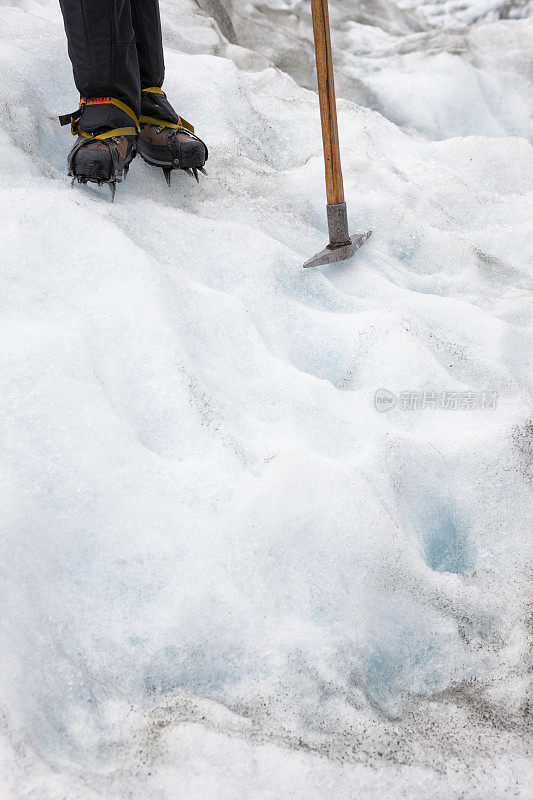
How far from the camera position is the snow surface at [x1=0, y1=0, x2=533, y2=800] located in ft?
2.92

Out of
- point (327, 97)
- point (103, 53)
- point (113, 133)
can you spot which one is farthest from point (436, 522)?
point (103, 53)

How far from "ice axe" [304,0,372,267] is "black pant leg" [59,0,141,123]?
57 cm

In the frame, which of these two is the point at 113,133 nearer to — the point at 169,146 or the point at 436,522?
the point at 169,146

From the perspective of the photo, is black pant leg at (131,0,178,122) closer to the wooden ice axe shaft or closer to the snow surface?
the snow surface

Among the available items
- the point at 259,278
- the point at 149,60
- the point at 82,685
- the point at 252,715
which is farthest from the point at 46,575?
the point at 149,60

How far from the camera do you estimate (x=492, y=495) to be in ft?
4.23

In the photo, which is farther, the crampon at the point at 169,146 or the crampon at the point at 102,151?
the crampon at the point at 169,146

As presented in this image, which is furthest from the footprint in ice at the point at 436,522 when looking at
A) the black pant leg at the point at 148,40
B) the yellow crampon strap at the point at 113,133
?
the black pant leg at the point at 148,40

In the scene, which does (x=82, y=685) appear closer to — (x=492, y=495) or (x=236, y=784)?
(x=236, y=784)

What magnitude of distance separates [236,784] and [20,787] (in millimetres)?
288

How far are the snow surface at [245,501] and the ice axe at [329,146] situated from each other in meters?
0.07

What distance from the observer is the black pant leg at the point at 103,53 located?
5.74ft

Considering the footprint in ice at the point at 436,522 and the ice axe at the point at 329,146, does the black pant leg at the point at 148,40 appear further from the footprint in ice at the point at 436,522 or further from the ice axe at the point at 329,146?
the footprint in ice at the point at 436,522

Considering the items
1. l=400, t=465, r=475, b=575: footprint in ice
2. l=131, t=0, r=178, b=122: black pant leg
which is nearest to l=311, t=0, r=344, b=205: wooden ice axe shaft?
l=131, t=0, r=178, b=122: black pant leg
